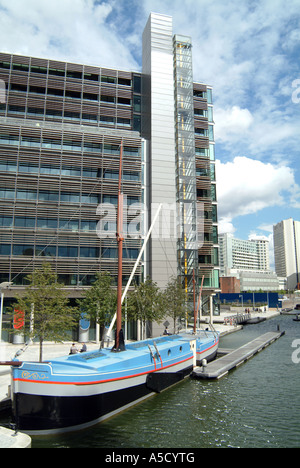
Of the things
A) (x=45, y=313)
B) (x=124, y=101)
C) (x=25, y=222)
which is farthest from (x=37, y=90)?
(x=45, y=313)

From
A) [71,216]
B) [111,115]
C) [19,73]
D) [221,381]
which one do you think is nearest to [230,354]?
[221,381]

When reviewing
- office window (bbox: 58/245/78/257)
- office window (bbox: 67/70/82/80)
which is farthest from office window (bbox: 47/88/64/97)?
office window (bbox: 58/245/78/257)

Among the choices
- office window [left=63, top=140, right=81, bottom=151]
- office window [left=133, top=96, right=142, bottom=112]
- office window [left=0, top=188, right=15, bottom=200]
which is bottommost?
office window [left=0, top=188, right=15, bottom=200]

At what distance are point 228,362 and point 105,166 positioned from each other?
89.6ft

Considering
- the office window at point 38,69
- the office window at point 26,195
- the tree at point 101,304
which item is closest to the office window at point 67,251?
the office window at point 26,195

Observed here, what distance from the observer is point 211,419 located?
17.7 metres

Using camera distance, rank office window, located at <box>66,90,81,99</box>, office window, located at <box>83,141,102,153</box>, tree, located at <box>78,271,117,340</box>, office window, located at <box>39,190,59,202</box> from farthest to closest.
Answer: office window, located at <box>66,90,81,99</box> < office window, located at <box>83,141,102,153</box> < office window, located at <box>39,190,59,202</box> < tree, located at <box>78,271,117,340</box>

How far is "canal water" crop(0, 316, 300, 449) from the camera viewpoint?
15.1 m

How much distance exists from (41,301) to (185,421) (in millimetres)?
11504

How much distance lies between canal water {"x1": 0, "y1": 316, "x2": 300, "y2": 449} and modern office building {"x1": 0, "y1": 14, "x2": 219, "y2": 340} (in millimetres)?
18659

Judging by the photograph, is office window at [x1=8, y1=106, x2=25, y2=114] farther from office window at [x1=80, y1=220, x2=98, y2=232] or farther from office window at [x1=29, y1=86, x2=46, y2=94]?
office window at [x1=80, y1=220, x2=98, y2=232]

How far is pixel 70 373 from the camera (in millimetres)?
15977

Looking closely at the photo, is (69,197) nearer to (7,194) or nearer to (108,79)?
(7,194)
